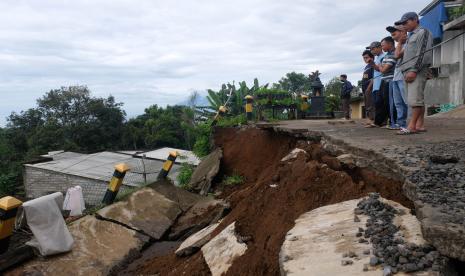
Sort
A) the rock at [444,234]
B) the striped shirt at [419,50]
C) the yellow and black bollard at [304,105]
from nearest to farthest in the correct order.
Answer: the rock at [444,234] < the striped shirt at [419,50] < the yellow and black bollard at [304,105]

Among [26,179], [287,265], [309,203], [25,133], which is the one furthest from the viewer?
[25,133]

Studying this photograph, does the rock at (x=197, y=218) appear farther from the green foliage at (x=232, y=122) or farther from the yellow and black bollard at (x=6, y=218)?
the green foliage at (x=232, y=122)

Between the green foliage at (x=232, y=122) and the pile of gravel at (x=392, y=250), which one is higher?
the green foliage at (x=232, y=122)

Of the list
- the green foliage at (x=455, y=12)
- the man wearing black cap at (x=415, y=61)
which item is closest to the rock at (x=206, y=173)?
the man wearing black cap at (x=415, y=61)

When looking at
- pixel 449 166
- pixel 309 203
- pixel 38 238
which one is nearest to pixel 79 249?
pixel 38 238

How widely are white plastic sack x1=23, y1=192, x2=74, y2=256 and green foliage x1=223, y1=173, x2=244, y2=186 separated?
3.41 metres

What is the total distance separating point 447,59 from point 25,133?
3131 centimetres

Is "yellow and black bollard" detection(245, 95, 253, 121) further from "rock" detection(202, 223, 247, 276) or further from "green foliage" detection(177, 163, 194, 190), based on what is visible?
"rock" detection(202, 223, 247, 276)

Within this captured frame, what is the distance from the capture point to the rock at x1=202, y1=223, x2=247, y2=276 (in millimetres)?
3338

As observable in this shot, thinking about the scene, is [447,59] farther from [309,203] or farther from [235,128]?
[309,203]

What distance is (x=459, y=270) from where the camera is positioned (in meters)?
1.98

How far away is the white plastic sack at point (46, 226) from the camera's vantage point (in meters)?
5.09

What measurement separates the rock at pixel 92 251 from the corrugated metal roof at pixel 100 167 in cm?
886

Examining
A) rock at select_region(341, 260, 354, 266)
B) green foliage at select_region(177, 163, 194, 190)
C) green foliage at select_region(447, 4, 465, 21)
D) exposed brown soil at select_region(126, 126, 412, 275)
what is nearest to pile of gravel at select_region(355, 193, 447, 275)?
rock at select_region(341, 260, 354, 266)
